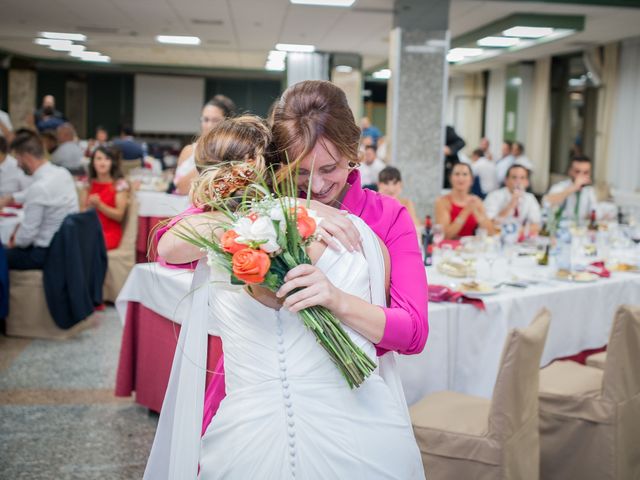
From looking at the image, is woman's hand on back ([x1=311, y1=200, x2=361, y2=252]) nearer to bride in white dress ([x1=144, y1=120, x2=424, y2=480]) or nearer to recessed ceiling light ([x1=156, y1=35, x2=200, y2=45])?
bride in white dress ([x1=144, y1=120, x2=424, y2=480])

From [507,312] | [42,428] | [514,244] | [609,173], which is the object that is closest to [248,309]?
[507,312]

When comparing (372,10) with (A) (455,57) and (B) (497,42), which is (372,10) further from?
(A) (455,57)

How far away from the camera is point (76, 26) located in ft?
39.8

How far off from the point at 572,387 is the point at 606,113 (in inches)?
371

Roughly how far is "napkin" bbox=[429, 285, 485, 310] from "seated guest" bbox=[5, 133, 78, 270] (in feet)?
10.2

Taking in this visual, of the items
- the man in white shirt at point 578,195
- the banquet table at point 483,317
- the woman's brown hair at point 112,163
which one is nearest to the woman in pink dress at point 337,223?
the banquet table at point 483,317

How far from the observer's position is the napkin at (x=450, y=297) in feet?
10.4

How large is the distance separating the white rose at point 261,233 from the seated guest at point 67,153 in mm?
9078

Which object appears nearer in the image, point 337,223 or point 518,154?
point 337,223

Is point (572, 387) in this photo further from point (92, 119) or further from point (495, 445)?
point (92, 119)

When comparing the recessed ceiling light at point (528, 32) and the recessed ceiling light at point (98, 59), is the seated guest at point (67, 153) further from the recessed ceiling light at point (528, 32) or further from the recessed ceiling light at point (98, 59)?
the recessed ceiling light at point (98, 59)

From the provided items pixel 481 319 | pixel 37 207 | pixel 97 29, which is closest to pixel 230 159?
pixel 481 319

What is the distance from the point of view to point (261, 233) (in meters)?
1.30

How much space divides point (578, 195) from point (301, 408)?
5.75 meters
